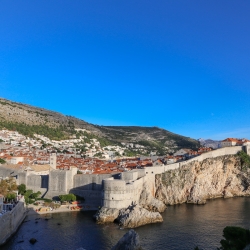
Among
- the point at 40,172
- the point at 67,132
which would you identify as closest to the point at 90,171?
the point at 40,172

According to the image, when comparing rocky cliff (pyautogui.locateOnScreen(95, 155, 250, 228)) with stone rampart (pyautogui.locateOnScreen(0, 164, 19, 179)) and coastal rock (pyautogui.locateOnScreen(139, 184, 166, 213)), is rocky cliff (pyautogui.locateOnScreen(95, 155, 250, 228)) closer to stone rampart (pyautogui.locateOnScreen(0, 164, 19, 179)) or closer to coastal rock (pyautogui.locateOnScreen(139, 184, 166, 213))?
coastal rock (pyautogui.locateOnScreen(139, 184, 166, 213))

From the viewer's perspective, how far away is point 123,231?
1917cm

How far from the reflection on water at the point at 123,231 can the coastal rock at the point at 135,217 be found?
21.1 inches

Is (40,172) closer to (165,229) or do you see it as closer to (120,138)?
(165,229)

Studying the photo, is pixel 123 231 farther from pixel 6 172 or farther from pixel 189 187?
pixel 6 172

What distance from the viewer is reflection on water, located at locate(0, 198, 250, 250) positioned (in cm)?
1683

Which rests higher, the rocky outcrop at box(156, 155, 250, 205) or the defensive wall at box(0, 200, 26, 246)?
the rocky outcrop at box(156, 155, 250, 205)

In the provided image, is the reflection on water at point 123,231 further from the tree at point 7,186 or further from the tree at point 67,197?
the tree at point 7,186

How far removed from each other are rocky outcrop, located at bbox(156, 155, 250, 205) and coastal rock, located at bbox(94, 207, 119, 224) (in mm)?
8558

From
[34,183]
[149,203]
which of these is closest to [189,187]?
[149,203]

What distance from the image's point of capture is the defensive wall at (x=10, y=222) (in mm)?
Answer: 16233

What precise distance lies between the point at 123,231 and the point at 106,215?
2.56m

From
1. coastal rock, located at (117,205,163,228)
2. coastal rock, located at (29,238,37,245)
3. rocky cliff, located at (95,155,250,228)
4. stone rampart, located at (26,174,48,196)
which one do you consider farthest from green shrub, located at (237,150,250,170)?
coastal rock, located at (29,238,37,245)

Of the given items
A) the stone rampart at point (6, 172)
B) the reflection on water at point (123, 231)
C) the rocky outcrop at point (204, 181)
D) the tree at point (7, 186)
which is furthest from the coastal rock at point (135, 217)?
the stone rampart at point (6, 172)
